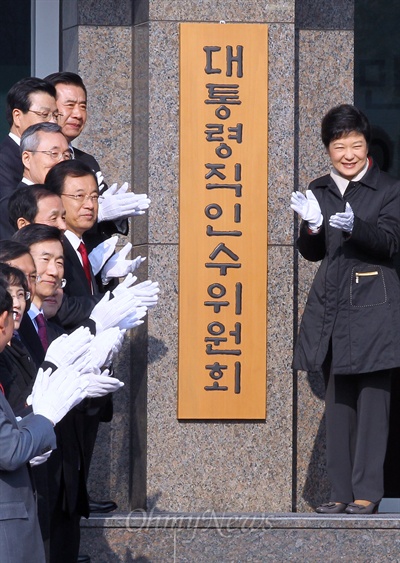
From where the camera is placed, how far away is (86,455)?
6.44 m

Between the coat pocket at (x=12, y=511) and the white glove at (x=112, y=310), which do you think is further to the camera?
the white glove at (x=112, y=310)

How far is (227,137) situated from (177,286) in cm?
81

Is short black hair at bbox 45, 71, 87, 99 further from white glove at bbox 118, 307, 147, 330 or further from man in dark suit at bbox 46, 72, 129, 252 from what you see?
white glove at bbox 118, 307, 147, 330

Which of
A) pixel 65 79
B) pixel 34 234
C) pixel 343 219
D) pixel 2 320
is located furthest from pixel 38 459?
pixel 65 79

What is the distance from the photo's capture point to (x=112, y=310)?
19.0ft

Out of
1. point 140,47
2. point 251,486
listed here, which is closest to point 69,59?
point 140,47

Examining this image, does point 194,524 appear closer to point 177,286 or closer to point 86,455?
point 86,455

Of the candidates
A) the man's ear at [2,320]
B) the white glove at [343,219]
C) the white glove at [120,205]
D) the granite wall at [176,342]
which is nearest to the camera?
the man's ear at [2,320]

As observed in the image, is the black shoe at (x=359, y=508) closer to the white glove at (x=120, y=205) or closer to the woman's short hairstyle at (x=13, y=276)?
the white glove at (x=120, y=205)

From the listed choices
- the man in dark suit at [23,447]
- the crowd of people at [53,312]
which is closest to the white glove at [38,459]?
the crowd of people at [53,312]

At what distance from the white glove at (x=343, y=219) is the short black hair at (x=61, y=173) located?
1.29 metres

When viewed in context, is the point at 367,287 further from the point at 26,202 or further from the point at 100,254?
the point at 26,202

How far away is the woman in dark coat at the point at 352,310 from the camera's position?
272 inches

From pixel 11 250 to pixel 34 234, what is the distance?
1.39 feet
